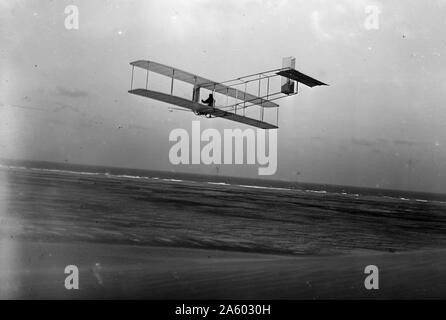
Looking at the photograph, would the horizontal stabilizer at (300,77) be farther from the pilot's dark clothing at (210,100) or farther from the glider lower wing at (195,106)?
the pilot's dark clothing at (210,100)

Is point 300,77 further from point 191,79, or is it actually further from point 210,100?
point 191,79

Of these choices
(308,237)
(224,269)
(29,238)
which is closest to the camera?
(224,269)

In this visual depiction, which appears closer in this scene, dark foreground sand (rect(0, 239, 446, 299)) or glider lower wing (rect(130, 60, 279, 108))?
dark foreground sand (rect(0, 239, 446, 299))

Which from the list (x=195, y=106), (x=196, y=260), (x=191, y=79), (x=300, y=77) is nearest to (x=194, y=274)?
(x=196, y=260)

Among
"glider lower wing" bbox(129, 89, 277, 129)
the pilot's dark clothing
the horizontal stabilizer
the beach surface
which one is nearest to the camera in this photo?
the beach surface

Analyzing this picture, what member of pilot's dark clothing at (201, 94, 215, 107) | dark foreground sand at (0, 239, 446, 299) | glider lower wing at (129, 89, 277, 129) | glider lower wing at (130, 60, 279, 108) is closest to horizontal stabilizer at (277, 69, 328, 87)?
glider lower wing at (130, 60, 279, 108)

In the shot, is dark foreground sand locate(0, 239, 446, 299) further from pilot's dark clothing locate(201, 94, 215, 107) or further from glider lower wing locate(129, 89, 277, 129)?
pilot's dark clothing locate(201, 94, 215, 107)
